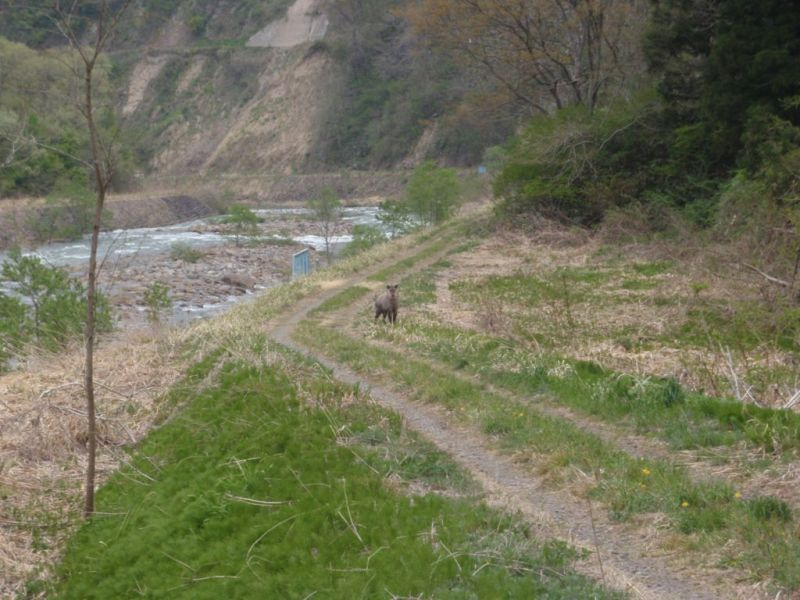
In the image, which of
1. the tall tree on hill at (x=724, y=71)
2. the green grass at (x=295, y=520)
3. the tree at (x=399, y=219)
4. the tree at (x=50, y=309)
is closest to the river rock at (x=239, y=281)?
the tree at (x=399, y=219)

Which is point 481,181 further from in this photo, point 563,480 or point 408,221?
point 563,480

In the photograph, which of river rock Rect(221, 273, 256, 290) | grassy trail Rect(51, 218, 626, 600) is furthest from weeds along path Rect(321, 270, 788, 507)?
river rock Rect(221, 273, 256, 290)

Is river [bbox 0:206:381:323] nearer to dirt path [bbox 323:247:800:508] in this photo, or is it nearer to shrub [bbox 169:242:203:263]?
shrub [bbox 169:242:203:263]

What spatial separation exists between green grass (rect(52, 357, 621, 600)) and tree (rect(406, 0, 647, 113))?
25.2 m

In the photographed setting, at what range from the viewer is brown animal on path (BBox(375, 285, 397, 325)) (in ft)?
55.1

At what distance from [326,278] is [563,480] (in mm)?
18441

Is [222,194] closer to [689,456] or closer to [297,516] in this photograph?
[297,516]

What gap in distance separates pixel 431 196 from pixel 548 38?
1178 cm

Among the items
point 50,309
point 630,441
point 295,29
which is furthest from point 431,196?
point 295,29

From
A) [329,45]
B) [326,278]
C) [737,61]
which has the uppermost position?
[329,45]

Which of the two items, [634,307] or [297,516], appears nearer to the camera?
[297,516]

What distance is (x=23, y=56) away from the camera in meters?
58.5

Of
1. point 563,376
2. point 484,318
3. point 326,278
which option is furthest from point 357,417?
point 326,278

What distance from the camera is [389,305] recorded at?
55.3ft
